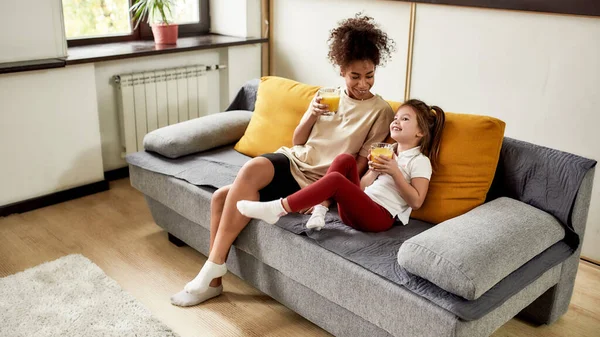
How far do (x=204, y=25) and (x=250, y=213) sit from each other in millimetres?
2591

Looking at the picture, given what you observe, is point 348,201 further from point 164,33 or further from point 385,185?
point 164,33

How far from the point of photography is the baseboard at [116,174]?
385 centimetres

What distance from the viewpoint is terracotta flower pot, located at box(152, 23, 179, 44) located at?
3.89 m

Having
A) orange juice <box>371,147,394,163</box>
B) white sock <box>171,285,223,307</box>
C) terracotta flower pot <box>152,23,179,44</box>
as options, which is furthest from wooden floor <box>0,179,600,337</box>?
terracotta flower pot <box>152,23,179,44</box>

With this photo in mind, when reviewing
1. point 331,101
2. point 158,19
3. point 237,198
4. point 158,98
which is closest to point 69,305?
point 237,198

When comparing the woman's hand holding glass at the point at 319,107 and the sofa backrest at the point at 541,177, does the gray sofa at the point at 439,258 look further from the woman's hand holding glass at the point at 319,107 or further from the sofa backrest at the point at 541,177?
the woman's hand holding glass at the point at 319,107

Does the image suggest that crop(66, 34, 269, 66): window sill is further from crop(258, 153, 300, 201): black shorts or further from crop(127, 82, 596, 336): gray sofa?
crop(258, 153, 300, 201): black shorts

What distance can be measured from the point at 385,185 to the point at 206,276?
0.83 m

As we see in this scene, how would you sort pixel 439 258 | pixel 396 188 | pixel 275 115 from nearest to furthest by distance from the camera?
pixel 439 258 < pixel 396 188 < pixel 275 115

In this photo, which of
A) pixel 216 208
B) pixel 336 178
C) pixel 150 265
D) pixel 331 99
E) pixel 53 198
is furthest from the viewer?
pixel 53 198

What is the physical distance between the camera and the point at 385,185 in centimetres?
227

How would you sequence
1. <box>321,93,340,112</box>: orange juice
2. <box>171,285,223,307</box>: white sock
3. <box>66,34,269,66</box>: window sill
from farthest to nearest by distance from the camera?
<box>66,34,269,66</box>: window sill → <box>171,285,223,307</box>: white sock → <box>321,93,340,112</box>: orange juice

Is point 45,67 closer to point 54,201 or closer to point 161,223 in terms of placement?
point 54,201

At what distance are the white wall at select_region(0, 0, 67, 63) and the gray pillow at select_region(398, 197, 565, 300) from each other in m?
2.38
